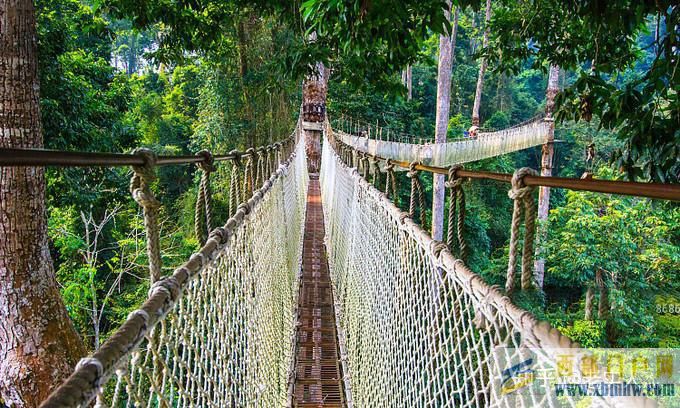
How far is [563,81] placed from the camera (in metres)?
19.1

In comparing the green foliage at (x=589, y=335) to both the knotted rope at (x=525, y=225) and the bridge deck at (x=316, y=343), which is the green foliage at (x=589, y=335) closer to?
the bridge deck at (x=316, y=343)

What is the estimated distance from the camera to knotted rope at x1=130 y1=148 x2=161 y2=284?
0.63 meters

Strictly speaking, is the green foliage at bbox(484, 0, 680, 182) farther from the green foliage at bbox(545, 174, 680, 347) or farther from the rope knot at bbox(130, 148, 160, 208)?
the green foliage at bbox(545, 174, 680, 347)

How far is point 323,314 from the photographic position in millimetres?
2402

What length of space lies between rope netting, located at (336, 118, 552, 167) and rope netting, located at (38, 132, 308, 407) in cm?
314

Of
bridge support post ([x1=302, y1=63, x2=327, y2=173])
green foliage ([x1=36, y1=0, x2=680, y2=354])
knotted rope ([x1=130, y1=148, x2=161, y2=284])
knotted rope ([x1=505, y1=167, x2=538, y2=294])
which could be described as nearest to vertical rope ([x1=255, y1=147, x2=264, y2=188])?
green foliage ([x1=36, y1=0, x2=680, y2=354])

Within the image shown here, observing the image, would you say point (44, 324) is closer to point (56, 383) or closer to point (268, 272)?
point (56, 383)

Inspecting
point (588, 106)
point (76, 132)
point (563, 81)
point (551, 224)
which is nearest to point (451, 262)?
point (588, 106)

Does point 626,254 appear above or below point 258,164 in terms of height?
below

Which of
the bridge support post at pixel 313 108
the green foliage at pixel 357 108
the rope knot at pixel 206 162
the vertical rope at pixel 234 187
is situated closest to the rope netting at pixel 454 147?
the bridge support post at pixel 313 108

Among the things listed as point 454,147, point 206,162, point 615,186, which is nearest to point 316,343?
point 206,162

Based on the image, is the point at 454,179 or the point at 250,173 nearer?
the point at 454,179

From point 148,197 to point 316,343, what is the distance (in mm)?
1562

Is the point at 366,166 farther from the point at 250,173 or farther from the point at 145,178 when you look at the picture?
the point at 145,178
